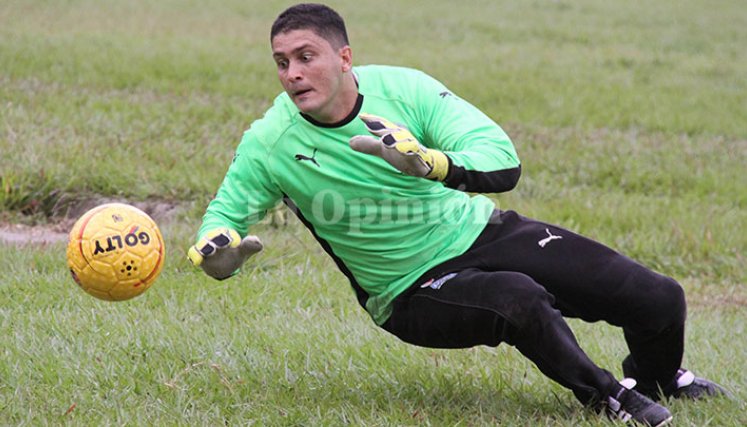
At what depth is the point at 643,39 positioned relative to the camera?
1669cm

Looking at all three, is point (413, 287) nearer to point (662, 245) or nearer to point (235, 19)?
point (662, 245)

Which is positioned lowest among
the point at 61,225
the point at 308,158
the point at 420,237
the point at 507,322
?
the point at 61,225

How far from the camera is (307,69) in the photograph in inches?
160

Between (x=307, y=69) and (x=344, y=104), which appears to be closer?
(x=307, y=69)

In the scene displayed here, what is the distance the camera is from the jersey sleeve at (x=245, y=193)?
4066 millimetres

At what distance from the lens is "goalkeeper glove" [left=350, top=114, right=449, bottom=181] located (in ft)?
11.5

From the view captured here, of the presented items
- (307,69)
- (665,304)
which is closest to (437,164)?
(307,69)

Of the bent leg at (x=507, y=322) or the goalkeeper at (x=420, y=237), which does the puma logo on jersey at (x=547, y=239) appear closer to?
the goalkeeper at (x=420, y=237)

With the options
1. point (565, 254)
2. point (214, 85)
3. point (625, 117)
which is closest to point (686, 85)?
point (625, 117)

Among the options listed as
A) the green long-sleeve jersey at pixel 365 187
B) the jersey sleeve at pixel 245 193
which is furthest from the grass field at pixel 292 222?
the jersey sleeve at pixel 245 193

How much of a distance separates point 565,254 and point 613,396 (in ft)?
1.90

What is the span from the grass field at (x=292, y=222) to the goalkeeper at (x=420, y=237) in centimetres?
34

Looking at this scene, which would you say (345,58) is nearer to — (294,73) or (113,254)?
(294,73)

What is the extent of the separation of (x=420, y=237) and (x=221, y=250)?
2.76ft
